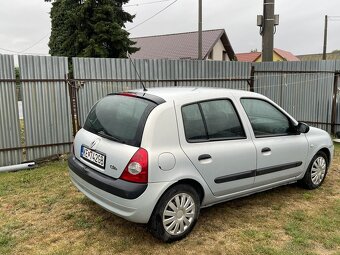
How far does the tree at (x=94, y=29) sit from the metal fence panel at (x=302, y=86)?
978 centimetres

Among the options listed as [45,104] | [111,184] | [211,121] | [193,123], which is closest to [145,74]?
[45,104]

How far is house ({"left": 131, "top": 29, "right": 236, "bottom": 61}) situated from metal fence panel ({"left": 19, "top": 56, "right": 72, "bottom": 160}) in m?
22.6

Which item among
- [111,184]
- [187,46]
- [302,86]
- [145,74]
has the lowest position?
[111,184]

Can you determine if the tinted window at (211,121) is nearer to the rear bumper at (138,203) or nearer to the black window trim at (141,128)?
the black window trim at (141,128)

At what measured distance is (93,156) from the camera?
143 inches

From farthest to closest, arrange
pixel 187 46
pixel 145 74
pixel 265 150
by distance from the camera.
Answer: pixel 187 46 → pixel 145 74 → pixel 265 150

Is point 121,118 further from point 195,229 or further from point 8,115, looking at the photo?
point 8,115

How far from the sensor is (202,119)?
12.1 feet

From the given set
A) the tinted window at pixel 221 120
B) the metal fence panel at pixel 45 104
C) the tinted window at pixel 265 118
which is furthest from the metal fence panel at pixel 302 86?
the tinted window at pixel 221 120

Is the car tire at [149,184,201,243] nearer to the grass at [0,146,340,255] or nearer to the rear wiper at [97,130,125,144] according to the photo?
the grass at [0,146,340,255]

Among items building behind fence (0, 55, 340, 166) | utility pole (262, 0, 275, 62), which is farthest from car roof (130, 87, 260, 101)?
utility pole (262, 0, 275, 62)

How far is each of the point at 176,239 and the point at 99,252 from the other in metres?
0.80

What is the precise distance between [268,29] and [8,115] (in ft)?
26.1

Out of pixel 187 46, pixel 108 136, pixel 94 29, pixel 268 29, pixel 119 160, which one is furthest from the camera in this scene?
pixel 187 46
